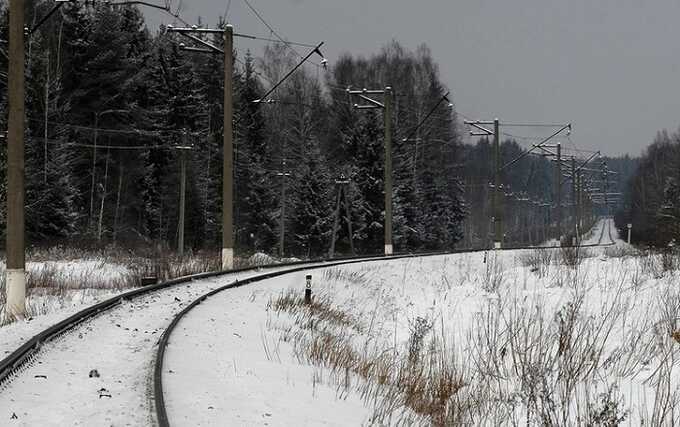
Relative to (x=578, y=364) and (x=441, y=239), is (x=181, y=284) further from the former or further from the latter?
(x=441, y=239)

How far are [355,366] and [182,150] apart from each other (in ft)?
104

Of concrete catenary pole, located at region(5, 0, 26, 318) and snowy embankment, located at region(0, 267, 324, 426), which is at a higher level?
concrete catenary pole, located at region(5, 0, 26, 318)

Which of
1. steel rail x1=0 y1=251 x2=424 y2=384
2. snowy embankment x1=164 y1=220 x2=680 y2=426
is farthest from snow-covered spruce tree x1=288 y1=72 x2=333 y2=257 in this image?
steel rail x1=0 y1=251 x2=424 y2=384

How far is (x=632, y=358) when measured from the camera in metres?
7.47

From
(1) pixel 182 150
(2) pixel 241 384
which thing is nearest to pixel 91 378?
(2) pixel 241 384

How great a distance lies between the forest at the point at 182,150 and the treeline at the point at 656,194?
18.2m

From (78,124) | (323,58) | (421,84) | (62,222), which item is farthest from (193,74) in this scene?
(323,58)

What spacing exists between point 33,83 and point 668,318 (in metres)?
33.0

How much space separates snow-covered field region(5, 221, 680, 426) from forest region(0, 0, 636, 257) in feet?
66.7

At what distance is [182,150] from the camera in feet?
123

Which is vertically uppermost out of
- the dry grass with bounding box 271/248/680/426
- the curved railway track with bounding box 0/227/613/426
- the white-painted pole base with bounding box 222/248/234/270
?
the white-painted pole base with bounding box 222/248/234/270

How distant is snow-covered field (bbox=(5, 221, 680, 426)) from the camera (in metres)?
5.13

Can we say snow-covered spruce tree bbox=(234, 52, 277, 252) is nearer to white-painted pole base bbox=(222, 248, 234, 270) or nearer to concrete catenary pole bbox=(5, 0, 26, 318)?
white-painted pole base bbox=(222, 248, 234, 270)

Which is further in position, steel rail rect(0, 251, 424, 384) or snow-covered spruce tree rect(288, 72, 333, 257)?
snow-covered spruce tree rect(288, 72, 333, 257)
